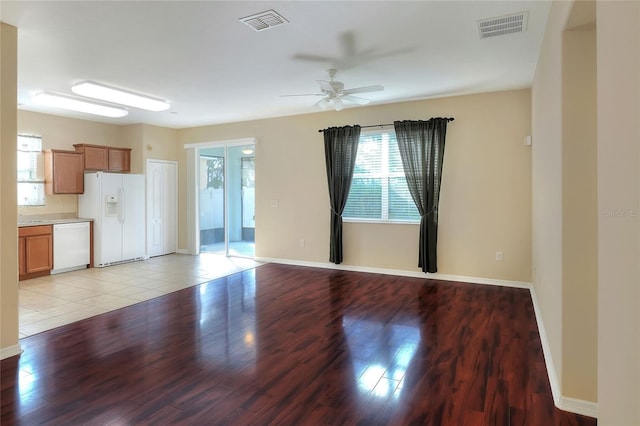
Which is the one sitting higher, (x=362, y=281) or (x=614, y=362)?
(x=614, y=362)

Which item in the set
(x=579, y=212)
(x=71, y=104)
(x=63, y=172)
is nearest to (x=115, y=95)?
(x=71, y=104)

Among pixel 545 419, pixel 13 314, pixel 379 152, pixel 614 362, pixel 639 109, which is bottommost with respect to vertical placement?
pixel 545 419

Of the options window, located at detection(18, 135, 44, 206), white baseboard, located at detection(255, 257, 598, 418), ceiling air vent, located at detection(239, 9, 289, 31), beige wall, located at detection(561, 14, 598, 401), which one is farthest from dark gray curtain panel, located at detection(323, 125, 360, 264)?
window, located at detection(18, 135, 44, 206)

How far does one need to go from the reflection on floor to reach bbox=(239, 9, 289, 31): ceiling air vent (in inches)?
192

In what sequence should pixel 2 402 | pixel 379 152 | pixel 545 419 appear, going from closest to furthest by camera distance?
pixel 545 419
pixel 2 402
pixel 379 152

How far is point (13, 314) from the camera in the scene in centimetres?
304

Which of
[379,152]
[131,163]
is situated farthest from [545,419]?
[131,163]

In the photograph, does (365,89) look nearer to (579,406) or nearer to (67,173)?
(579,406)

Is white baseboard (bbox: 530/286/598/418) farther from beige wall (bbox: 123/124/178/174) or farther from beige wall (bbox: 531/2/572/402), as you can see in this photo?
beige wall (bbox: 123/124/178/174)

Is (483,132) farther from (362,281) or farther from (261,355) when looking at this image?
(261,355)

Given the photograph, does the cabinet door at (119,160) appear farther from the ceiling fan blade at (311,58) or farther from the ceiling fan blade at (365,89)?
the ceiling fan blade at (365,89)

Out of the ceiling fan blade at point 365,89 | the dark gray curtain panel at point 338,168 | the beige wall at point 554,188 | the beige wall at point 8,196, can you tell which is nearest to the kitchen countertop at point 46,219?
the beige wall at point 8,196

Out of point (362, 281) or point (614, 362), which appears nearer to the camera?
point (614, 362)

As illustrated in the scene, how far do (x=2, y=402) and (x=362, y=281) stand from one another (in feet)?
13.5
